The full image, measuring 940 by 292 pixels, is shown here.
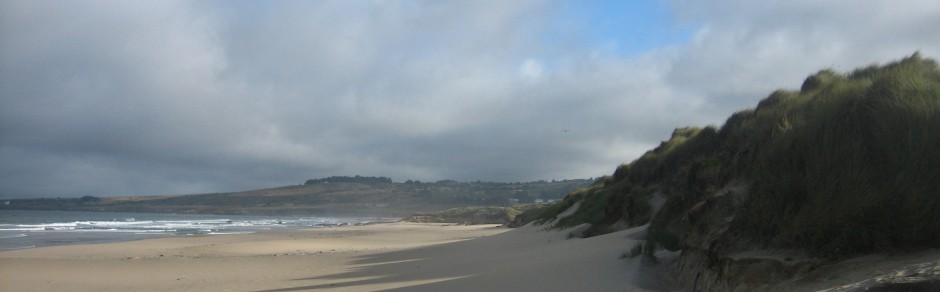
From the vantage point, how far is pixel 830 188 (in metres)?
6.63

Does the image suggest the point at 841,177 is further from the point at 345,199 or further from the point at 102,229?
the point at 345,199

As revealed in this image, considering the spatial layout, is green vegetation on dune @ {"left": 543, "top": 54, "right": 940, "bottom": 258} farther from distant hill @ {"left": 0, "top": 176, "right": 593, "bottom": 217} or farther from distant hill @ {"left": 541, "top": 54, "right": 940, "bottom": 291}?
distant hill @ {"left": 0, "top": 176, "right": 593, "bottom": 217}

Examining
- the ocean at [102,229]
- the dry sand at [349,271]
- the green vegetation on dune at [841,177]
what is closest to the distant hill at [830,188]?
the green vegetation on dune at [841,177]

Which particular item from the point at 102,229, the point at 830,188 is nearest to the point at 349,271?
the point at 830,188

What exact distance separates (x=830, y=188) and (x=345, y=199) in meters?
133

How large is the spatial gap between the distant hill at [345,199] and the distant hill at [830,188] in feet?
344

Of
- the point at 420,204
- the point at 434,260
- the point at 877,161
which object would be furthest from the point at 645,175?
the point at 420,204

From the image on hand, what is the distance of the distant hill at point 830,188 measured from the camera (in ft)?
20.3

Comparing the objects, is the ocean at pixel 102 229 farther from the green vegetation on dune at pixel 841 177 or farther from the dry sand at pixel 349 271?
the green vegetation on dune at pixel 841 177

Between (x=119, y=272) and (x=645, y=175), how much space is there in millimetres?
14672

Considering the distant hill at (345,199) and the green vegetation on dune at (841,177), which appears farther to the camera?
the distant hill at (345,199)

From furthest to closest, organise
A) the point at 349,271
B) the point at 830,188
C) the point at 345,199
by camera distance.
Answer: the point at 345,199 < the point at 349,271 < the point at 830,188

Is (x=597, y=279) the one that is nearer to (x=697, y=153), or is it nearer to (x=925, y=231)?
(x=925, y=231)

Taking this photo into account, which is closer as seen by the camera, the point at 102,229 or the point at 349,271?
the point at 349,271
